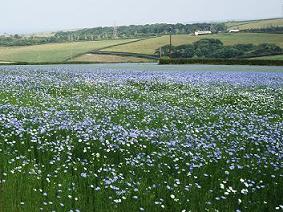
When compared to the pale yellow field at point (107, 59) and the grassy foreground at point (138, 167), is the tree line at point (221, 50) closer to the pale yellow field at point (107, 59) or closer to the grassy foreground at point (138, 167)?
the pale yellow field at point (107, 59)

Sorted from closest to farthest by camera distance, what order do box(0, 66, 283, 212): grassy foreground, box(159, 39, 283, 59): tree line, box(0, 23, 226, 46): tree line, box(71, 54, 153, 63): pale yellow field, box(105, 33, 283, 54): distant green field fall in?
box(0, 66, 283, 212): grassy foreground < box(159, 39, 283, 59): tree line < box(71, 54, 153, 63): pale yellow field < box(105, 33, 283, 54): distant green field < box(0, 23, 226, 46): tree line

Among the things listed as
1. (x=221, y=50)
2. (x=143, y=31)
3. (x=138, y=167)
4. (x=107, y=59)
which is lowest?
(x=107, y=59)

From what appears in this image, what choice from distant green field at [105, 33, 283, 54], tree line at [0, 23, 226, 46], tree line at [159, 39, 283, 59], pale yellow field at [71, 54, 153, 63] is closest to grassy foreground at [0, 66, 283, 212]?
tree line at [159, 39, 283, 59]

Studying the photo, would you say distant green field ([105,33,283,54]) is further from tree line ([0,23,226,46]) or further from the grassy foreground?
the grassy foreground

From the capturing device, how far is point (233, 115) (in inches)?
582

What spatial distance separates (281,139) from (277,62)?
168 ft

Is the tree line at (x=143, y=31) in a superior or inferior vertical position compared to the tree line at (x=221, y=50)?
superior

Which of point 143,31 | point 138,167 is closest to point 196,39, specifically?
point 143,31

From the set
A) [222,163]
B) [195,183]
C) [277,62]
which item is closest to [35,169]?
[195,183]

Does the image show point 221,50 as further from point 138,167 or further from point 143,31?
point 138,167

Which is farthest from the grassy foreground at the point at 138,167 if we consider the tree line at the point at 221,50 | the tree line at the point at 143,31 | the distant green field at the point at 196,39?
the tree line at the point at 143,31

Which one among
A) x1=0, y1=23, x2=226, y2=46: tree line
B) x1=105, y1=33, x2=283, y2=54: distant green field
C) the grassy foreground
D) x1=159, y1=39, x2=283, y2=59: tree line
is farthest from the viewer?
x1=0, y1=23, x2=226, y2=46: tree line

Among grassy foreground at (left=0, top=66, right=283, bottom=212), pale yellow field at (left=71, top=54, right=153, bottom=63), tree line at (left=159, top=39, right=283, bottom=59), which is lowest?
pale yellow field at (left=71, top=54, right=153, bottom=63)

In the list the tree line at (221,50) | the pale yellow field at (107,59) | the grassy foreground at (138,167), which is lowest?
the pale yellow field at (107,59)
